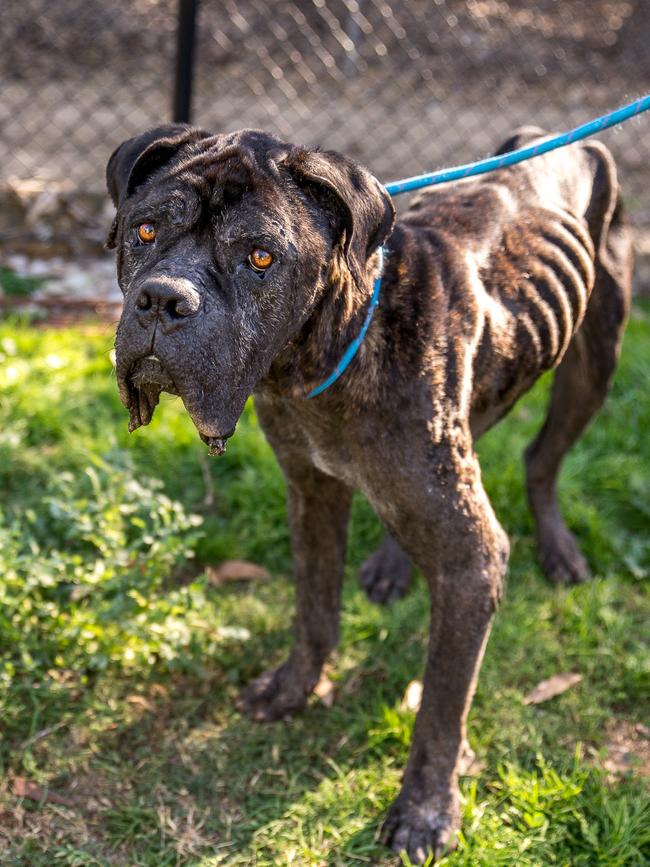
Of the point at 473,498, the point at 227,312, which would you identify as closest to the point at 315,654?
the point at 473,498

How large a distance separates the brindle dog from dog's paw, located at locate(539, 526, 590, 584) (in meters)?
0.74

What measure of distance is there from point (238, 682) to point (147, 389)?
1.56 m

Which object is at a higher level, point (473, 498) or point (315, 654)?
point (473, 498)

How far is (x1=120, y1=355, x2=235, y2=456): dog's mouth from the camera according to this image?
2.23m

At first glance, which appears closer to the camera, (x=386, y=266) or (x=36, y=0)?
(x=386, y=266)

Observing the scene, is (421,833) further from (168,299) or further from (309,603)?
(168,299)

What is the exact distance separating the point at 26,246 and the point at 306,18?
403cm

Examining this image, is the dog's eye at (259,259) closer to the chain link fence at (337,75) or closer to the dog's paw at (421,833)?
the dog's paw at (421,833)

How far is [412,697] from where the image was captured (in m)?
3.44

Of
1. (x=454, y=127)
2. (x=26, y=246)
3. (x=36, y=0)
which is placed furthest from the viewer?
(x=36, y=0)

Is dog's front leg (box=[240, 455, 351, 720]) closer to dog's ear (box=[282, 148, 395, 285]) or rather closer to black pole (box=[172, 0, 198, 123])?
dog's ear (box=[282, 148, 395, 285])

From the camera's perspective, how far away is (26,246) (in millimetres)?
6270

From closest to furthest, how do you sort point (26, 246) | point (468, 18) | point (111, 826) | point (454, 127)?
point (111, 826), point (26, 246), point (454, 127), point (468, 18)

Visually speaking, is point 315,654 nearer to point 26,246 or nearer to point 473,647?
point 473,647
